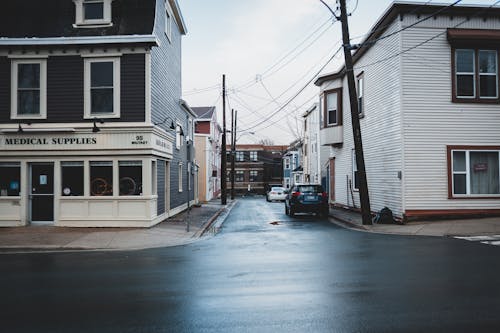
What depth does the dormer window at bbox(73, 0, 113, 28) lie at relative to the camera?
17.8m

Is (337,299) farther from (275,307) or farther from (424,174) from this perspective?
(424,174)

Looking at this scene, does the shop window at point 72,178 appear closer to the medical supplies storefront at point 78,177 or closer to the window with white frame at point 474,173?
the medical supplies storefront at point 78,177

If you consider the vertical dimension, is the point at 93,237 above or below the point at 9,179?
below

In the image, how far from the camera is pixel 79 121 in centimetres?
1731

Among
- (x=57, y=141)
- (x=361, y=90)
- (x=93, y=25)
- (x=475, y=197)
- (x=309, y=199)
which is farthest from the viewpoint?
(x=361, y=90)

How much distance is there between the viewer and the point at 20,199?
56.7 ft

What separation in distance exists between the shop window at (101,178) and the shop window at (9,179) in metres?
2.79

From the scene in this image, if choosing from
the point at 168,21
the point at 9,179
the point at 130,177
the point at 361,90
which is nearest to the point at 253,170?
the point at 361,90

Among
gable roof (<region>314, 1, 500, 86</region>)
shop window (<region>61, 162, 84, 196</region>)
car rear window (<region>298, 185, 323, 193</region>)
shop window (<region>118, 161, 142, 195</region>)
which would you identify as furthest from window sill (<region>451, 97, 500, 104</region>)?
shop window (<region>61, 162, 84, 196</region>)

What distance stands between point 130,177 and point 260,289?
1094cm

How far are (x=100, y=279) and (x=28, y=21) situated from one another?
1331cm

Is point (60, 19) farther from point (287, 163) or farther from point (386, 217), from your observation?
point (287, 163)

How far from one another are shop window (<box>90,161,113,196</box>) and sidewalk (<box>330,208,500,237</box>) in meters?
9.26

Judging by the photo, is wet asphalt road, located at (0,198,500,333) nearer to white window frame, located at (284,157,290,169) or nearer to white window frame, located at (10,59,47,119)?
white window frame, located at (10,59,47,119)
